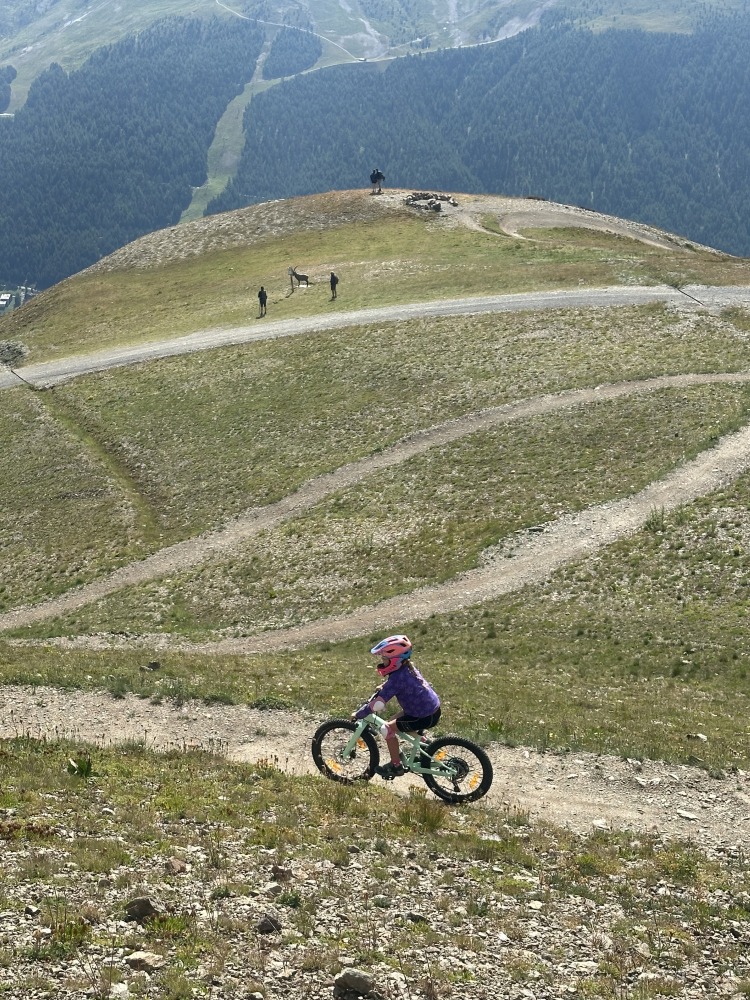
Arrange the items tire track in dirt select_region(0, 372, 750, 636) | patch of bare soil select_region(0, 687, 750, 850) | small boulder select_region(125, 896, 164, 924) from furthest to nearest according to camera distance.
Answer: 1. tire track in dirt select_region(0, 372, 750, 636)
2. patch of bare soil select_region(0, 687, 750, 850)
3. small boulder select_region(125, 896, 164, 924)

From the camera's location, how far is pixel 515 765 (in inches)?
791

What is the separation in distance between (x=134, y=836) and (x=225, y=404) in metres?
50.1

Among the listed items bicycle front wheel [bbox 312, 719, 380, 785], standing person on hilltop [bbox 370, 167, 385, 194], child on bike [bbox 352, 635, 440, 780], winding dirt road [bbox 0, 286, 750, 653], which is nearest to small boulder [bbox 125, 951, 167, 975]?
child on bike [bbox 352, 635, 440, 780]

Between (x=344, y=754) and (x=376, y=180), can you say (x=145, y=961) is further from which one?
(x=376, y=180)

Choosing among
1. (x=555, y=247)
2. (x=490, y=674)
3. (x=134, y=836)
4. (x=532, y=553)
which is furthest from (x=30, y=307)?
(x=134, y=836)

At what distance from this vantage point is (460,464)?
1882 inches

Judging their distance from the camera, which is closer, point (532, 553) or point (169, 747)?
point (169, 747)

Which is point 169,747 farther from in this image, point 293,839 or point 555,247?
point 555,247

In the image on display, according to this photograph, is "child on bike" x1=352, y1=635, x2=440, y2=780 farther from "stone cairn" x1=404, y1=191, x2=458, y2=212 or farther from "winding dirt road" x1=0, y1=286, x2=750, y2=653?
"stone cairn" x1=404, y1=191, x2=458, y2=212

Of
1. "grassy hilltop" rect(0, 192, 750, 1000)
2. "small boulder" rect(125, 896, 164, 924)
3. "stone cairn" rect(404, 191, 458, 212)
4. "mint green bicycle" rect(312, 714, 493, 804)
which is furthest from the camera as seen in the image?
"stone cairn" rect(404, 191, 458, 212)

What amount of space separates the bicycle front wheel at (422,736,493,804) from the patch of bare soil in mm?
911

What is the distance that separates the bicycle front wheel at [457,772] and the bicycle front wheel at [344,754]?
1.29 meters

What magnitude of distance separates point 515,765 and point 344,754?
4671 mm

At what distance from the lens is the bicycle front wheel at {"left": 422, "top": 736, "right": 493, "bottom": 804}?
17.2 meters
